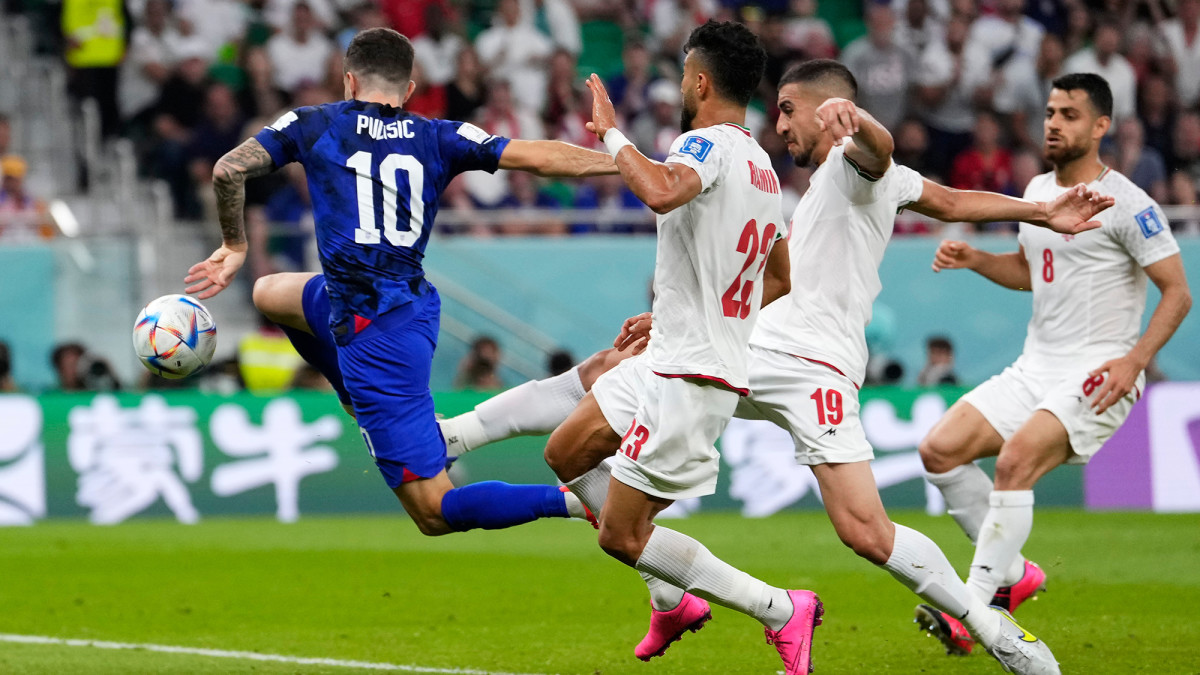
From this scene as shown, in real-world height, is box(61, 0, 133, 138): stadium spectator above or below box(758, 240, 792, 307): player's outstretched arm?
above

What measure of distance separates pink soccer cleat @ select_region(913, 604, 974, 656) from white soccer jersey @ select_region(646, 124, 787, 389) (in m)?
1.70

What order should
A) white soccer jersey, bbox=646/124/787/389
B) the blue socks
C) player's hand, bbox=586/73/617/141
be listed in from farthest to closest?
1. the blue socks
2. white soccer jersey, bbox=646/124/787/389
3. player's hand, bbox=586/73/617/141

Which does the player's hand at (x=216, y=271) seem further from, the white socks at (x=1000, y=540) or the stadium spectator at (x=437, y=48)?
the stadium spectator at (x=437, y=48)

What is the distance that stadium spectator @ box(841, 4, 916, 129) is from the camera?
15312mm

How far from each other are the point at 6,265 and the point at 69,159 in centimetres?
315

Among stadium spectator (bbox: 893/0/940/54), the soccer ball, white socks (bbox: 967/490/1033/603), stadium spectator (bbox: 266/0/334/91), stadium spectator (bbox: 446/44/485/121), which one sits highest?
stadium spectator (bbox: 893/0/940/54)

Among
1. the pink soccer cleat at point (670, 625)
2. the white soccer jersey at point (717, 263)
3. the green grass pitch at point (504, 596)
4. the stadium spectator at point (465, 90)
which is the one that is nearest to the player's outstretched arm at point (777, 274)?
the white soccer jersey at point (717, 263)

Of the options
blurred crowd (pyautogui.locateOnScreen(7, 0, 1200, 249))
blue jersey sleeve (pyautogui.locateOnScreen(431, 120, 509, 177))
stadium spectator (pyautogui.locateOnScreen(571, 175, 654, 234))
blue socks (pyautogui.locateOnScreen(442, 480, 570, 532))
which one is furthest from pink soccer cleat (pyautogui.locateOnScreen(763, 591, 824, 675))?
blurred crowd (pyautogui.locateOnScreen(7, 0, 1200, 249))

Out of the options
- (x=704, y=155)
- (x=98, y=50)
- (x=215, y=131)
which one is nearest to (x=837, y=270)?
(x=704, y=155)

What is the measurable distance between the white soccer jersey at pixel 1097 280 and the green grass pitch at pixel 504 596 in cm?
115

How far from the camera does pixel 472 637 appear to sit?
7023mm

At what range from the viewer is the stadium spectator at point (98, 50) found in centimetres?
1566

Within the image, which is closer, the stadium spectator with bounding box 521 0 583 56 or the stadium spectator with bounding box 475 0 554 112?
the stadium spectator with bounding box 475 0 554 112

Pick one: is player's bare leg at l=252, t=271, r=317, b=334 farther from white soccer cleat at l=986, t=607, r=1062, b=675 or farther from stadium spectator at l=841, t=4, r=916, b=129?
stadium spectator at l=841, t=4, r=916, b=129
